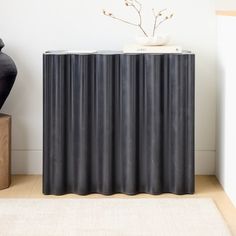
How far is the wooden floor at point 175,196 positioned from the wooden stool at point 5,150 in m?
0.05

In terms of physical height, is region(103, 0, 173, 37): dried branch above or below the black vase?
above

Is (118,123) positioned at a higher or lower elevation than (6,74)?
lower

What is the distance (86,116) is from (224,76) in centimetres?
72

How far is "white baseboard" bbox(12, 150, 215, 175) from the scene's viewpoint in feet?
10.8

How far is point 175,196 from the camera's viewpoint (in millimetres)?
2865

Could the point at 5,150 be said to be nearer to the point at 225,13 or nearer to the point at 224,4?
the point at 225,13

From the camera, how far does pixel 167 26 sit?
3211 millimetres

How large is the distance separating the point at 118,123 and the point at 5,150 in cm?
58
